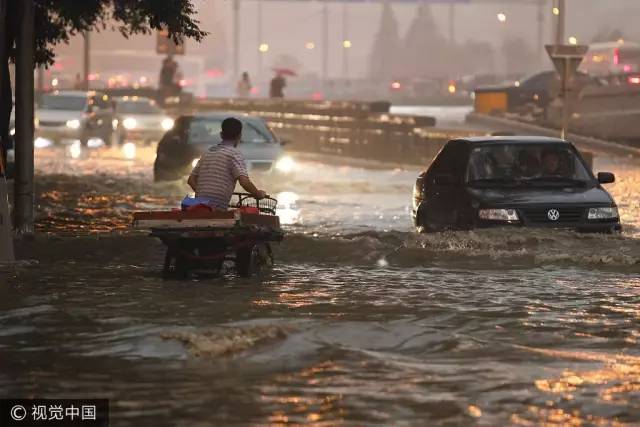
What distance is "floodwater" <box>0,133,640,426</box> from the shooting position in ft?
29.7

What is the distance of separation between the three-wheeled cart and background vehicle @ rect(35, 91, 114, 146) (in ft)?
113

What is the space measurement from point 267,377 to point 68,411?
4.94 ft

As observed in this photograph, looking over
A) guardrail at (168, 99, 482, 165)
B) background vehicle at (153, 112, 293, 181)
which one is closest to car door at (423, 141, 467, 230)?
background vehicle at (153, 112, 293, 181)

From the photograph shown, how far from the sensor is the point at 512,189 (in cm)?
1792

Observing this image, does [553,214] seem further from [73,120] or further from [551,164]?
[73,120]

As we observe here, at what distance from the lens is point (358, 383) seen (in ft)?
31.6

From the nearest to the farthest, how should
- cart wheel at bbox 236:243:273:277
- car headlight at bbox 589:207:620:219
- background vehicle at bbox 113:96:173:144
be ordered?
cart wheel at bbox 236:243:273:277 → car headlight at bbox 589:207:620:219 → background vehicle at bbox 113:96:173:144

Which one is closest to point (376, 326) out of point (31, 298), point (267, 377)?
point (267, 377)

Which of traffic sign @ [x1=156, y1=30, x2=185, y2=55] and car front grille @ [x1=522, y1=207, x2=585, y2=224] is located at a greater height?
traffic sign @ [x1=156, y1=30, x2=185, y2=55]

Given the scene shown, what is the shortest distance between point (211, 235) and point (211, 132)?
1594 centimetres

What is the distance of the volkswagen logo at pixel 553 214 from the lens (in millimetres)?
17422

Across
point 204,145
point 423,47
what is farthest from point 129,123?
point 423,47

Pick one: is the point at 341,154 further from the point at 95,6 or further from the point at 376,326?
the point at 376,326

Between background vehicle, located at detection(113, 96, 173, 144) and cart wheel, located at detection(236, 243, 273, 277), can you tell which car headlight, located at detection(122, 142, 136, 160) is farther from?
cart wheel, located at detection(236, 243, 273, 277)
